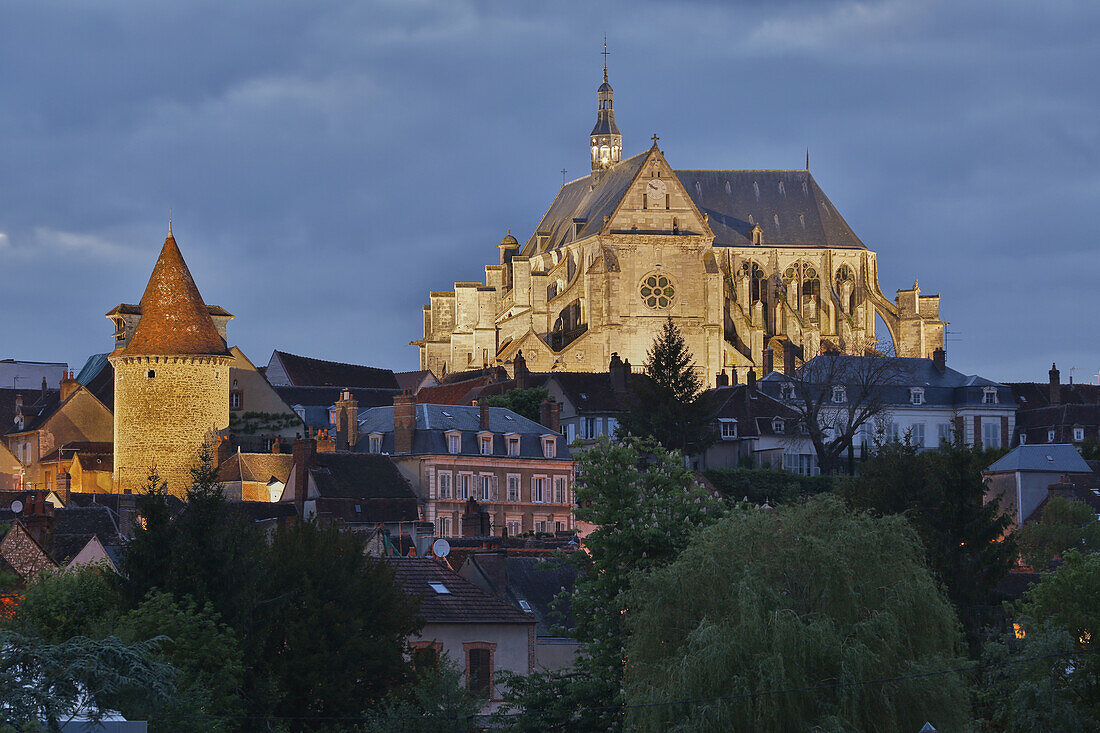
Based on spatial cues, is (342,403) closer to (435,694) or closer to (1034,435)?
(1034,435)

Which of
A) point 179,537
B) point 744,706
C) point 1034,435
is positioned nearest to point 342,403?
point 1034,435

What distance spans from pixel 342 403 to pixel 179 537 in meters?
41.9

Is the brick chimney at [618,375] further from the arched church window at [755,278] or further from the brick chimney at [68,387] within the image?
the arched church window at [755,278]

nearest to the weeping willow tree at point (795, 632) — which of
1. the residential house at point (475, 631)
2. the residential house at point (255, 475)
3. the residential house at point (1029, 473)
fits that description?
the residential house at point (475, 631)

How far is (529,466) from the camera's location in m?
72.2

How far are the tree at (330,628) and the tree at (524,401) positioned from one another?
44.2 metres

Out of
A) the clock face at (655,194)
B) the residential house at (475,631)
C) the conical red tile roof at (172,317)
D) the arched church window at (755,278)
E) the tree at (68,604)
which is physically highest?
the clock face at (655,194)

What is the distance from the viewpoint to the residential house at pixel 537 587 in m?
40.7

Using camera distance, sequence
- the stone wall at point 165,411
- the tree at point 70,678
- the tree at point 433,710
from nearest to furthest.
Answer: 1. the tree at point 70,678
2. the tree at point 433,710
3. the stone wall at point 165,411

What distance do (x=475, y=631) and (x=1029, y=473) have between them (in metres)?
36.8

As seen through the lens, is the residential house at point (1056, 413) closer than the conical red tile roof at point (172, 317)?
No

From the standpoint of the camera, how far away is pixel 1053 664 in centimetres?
3400

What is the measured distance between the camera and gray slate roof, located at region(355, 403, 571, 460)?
231 feet

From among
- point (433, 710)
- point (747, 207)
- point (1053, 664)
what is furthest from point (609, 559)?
point (747, 207)
